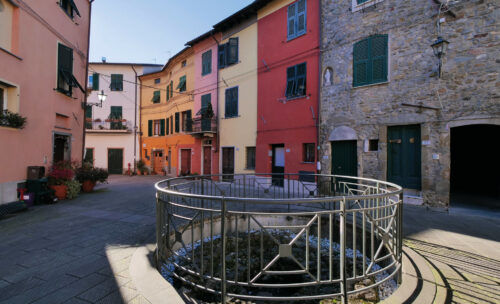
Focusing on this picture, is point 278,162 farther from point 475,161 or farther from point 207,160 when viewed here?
point 475,161

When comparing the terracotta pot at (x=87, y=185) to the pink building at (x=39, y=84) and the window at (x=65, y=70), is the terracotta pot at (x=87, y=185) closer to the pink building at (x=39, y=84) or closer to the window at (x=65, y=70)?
the pink building at (x=39, y=84)

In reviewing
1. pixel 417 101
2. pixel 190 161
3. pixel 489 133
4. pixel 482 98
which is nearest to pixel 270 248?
pixel 417 101

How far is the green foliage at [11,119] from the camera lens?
22.6 feet

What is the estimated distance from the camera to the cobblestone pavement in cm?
280

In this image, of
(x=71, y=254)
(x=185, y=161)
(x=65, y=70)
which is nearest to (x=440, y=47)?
(x=71, y=254)

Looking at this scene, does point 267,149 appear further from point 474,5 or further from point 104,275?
point 104,275

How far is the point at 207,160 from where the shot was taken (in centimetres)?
1675

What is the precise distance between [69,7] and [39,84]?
14.8 feet

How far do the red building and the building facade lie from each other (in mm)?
15370

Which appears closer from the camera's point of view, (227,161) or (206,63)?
(227,161)

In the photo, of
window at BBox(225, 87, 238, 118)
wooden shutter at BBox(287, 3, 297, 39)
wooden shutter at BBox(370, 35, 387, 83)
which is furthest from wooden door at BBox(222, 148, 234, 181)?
wooden shutter at BBox(370, 35, 387, 83)

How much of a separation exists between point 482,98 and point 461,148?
7.13m

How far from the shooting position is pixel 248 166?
1392 centimetres

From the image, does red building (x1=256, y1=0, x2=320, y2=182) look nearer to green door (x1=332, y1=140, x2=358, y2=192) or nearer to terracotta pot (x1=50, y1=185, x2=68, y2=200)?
green door (x1=332, y1=140, x2=358, y2=192)
